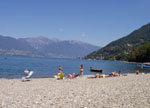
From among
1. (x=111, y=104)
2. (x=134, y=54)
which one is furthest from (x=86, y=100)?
(x=134, y=54)

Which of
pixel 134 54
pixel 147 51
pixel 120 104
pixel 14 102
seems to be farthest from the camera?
pixel 134 54

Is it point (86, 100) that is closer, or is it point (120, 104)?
point (120, 104)

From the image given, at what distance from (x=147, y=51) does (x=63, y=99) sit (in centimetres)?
14296

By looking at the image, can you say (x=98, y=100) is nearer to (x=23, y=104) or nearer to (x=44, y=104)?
(x=44, y=104)

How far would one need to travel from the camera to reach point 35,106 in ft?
35.3

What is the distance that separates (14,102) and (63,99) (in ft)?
8.91

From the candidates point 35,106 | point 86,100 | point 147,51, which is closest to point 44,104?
point 35,106

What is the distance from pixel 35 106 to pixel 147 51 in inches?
5707

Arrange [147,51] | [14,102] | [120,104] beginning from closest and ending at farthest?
[120,104] → [14,102] → [147,51]

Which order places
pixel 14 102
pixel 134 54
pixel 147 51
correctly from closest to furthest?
1. pixel 14 102
2. pixel 147 51
3. pixel 134 54

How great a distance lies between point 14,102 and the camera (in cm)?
1182

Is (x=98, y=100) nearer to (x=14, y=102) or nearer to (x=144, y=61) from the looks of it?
(x=14, y=102)

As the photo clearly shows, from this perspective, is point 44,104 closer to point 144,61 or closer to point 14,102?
point 14,102

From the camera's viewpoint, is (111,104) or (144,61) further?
(144,61)
